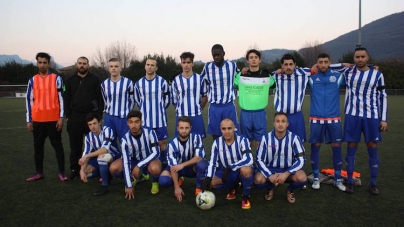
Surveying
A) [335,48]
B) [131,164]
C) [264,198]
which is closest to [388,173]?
[264,198]

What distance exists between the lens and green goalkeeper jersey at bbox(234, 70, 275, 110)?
4.16 meters

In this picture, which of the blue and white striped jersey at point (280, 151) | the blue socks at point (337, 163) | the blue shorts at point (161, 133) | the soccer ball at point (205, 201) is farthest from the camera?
the blue shorts at point (161, 133)

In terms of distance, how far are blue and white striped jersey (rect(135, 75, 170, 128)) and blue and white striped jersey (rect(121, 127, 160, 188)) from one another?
0.60 meters

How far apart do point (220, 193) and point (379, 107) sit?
2.23 meters

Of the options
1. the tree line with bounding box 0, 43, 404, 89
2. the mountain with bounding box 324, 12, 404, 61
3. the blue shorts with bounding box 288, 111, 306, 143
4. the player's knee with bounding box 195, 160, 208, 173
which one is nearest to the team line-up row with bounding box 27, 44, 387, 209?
the blue shorts with bounding box 288, 111, 306, 143

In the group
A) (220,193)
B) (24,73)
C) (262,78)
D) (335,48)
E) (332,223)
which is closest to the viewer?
(332,223)

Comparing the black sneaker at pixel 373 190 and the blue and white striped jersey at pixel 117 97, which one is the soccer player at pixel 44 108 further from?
the black sneaker at pixel 373 190

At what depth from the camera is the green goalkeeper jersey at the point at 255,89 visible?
4160 millimetres

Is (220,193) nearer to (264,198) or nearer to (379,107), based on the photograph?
(264,198)

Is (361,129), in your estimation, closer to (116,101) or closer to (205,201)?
(205,201)

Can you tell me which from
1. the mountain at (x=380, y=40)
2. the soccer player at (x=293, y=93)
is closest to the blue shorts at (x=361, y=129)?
the soccer player at (x=293, y=93)

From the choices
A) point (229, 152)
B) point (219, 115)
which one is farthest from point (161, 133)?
point (229, 152)

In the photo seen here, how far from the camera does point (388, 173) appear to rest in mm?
4406

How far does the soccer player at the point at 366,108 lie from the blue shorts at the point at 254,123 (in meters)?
1.05
